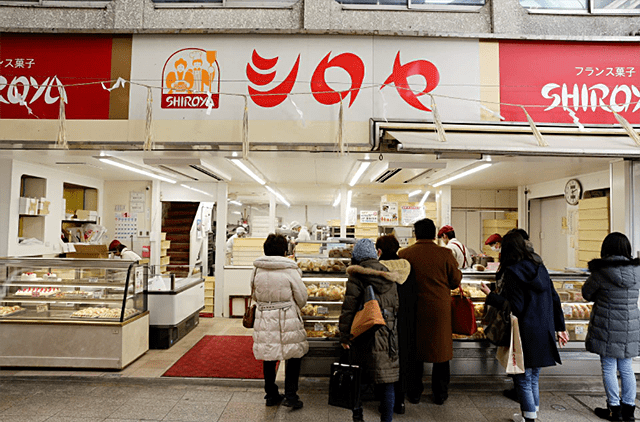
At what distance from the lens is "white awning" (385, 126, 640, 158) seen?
4.14 m

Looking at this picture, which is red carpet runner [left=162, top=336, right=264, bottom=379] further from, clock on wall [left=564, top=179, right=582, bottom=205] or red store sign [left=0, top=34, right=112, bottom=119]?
clock on wall [left=564, top=179, right=582, bottom=205]

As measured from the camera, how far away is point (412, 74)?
4.95 meters

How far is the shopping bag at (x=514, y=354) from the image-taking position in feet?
11.7

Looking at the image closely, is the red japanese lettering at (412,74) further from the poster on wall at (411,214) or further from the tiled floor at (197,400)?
the poster on wall at (411,214)

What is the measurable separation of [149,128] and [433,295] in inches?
141

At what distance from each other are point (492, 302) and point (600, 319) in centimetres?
111

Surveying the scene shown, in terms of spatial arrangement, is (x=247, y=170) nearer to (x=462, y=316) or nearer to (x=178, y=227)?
(x=178, y=227)

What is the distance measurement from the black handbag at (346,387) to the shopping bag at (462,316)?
139 cm

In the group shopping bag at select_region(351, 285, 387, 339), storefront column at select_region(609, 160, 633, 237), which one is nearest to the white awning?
storefront column at select_region(609, 160, 633, 237)

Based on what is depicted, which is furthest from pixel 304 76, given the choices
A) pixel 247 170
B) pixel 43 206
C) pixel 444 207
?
pixel 444 207

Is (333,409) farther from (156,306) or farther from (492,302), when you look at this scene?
(156,306)

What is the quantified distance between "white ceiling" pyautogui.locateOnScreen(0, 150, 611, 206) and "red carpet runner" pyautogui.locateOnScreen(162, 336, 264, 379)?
2.63m

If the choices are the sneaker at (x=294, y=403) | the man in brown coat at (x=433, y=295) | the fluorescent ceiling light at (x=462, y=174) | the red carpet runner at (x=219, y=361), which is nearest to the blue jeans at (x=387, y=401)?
the man in brown coat at (x=433, y=295)

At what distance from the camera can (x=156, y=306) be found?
607 centimetres
